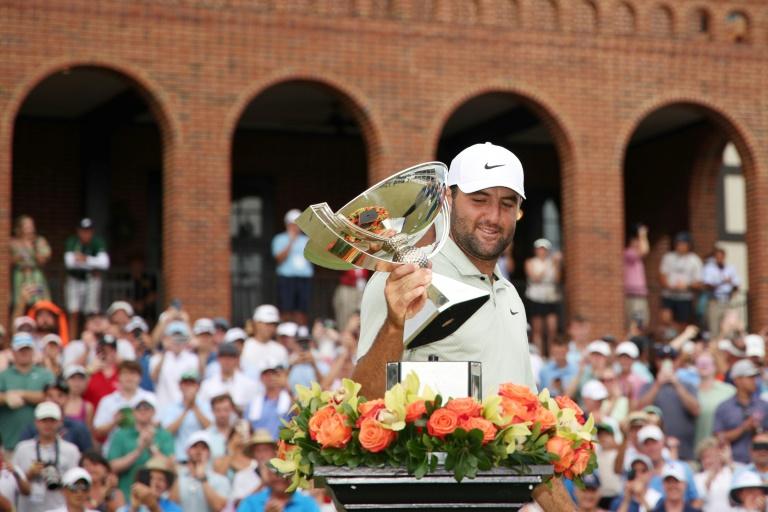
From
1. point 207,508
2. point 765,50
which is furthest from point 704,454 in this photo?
point 765,50

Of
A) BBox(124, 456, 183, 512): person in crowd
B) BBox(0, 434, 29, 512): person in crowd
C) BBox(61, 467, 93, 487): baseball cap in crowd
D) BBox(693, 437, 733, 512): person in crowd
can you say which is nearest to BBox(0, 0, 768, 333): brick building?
BBox(0, 434, 29, 512): person in crowd

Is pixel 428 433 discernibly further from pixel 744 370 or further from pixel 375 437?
pixel 744 370

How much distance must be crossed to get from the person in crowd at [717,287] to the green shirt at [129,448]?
10591 millimetres

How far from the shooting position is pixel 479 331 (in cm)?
525

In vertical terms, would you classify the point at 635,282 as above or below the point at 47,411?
above

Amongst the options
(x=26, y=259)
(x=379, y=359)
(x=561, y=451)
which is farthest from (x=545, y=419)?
(x=26, y=259)

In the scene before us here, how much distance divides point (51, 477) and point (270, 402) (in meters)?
2.51

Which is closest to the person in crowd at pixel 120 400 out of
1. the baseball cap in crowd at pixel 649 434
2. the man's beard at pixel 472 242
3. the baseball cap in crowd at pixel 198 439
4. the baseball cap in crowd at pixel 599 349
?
the baseball cap in crowd at pixel 198 439

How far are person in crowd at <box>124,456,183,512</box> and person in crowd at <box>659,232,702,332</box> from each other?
1101 centimetres

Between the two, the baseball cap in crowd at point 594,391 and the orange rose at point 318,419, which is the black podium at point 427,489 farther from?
the baseball cap in crowd at point 594,391

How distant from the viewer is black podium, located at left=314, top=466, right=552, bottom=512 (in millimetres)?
4551

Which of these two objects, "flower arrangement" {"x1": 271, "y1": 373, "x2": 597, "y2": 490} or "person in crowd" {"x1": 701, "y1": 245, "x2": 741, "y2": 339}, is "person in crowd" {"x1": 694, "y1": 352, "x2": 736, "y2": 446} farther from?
"flower arrangement" {"x1": 271, "y1": 373, "x2": 597, "y2": 490}

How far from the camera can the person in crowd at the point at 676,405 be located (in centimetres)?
1527

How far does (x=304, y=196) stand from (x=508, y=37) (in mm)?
5442
